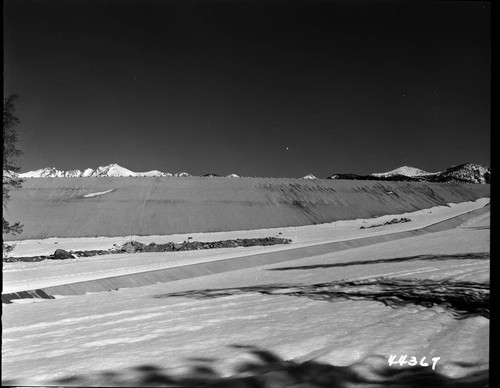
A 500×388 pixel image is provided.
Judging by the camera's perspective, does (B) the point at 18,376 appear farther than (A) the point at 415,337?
No

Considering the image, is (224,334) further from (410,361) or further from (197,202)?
(197,202)

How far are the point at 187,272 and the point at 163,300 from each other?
5.98 m

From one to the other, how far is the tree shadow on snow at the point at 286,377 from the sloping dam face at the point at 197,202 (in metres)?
36.1

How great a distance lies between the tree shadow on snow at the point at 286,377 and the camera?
9.03ft

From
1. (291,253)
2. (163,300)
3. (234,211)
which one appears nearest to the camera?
(163,300)

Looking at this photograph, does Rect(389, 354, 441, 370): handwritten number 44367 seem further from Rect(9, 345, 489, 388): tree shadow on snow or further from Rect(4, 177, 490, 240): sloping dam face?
Rect(4, 177, 490, 240): sloping dam face

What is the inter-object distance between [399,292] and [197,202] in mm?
43306

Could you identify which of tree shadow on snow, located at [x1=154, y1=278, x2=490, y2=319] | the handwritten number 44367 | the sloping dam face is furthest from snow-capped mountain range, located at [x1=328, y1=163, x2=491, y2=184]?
the sloping dam face

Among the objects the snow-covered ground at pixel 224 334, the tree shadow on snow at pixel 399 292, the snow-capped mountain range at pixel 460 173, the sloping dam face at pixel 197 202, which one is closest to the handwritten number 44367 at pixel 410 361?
the snow-covered ground at pixel 224 334

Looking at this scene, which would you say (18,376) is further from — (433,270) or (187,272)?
(187,272)

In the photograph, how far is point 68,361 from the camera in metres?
3.83

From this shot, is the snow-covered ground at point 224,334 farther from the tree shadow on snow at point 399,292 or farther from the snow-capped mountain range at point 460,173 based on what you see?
the snow-capped mountain range at point 460,173

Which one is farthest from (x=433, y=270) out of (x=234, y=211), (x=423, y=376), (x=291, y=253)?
(x=234, y=211)

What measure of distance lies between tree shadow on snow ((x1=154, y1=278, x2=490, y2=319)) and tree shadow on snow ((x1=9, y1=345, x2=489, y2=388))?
1729mm
